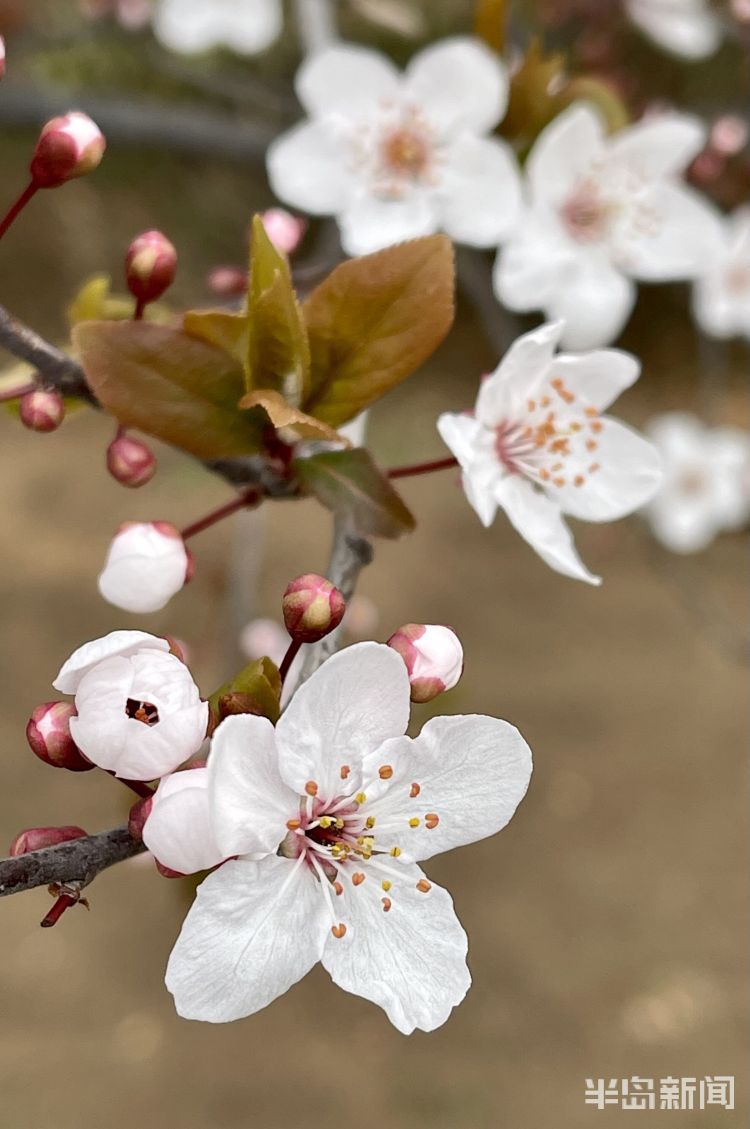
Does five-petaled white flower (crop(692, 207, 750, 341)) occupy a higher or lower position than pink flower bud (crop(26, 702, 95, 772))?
lower

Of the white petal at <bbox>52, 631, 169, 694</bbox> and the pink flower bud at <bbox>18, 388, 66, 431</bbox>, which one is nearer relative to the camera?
the white petal at <bbox>52, 631, 169, 694</bbox>

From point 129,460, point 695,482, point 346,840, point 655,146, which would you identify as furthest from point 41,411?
point 695,482

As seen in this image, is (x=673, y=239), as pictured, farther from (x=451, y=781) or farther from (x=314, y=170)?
(x=451, y=781)

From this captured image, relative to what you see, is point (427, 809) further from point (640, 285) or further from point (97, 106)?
point (640, 285)

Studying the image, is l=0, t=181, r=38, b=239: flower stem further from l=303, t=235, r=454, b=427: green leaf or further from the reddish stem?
the reddish stem

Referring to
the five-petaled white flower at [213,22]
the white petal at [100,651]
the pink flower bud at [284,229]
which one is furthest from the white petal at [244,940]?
the five-petaled white flower at [213,22]

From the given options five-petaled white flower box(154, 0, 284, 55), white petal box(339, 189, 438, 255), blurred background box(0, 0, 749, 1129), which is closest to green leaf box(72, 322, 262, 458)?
white petal box(339, 189, 438, 255)

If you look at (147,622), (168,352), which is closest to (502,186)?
(168,352)
